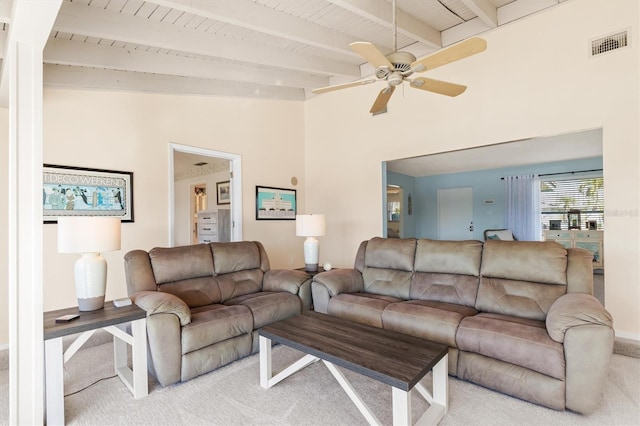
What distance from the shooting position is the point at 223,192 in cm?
629

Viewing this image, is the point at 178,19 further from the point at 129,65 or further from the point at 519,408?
the point at 519,408

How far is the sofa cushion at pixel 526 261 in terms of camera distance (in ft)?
8.37

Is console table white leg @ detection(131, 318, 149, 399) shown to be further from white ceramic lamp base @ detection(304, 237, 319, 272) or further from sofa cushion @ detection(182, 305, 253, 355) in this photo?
white ceramic lamp base @ detection(304, 237, 319, 272)

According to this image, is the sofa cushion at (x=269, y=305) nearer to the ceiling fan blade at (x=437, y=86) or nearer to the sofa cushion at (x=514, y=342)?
the sofa cushion at (x=514, y=342)

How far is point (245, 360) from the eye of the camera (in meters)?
2.74

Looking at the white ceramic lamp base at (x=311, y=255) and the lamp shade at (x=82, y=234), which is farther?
the white ceramic lamp base at (x=311, y=255)

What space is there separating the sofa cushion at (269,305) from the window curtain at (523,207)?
3357mm

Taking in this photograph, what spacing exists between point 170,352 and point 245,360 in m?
0.67

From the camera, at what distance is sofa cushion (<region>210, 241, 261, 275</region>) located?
336 centimetres

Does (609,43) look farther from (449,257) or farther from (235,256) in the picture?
(235,256)

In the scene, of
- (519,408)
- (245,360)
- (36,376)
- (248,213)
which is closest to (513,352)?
(519,408)

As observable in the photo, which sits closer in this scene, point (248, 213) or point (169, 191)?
point (169, 191)

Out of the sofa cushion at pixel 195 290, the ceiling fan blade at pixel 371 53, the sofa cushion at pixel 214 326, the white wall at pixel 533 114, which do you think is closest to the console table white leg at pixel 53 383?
the sofa cushion at pixel 214 326

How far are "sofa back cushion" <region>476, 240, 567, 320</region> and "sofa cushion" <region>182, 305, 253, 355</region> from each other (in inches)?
77.9
